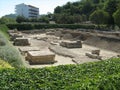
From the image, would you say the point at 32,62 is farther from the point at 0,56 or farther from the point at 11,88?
the point at 11,88

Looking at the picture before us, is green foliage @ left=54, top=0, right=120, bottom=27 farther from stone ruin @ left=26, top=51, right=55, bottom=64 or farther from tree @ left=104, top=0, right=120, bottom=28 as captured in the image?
stone ruin @ left=26, top=51, right=55, bottom=64

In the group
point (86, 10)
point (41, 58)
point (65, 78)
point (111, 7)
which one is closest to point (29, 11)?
point (86, 10)

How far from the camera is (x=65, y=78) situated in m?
8.20

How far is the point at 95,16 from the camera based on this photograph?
66938mm

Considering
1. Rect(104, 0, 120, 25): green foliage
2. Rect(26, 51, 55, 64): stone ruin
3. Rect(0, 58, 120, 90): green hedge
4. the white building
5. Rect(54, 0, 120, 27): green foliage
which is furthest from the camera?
the white building

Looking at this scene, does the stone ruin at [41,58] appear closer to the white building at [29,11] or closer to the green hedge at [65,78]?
the green hedge at [65,78]

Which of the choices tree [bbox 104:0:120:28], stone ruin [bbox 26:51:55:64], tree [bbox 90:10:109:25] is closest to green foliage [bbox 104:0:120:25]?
tree [bbox 104:0:120:28]

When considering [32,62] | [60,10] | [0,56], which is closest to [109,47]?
[32,62]

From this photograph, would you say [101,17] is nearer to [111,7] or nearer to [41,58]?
[111,7]

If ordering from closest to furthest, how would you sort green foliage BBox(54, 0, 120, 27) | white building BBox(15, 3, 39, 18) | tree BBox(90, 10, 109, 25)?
tree BBox(90, 10, 109, 25), green foliage BBox(54, 0, 120, 27), white building BBox(15, 3, 39, 18)

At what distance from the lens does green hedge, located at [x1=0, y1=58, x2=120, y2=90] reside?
294 inches

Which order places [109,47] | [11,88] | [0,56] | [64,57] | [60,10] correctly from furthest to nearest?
[60,10]
[109,47]
[64,57]
[0,56]
[11,88]

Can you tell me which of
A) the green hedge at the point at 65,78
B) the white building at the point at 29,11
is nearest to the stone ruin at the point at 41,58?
the green hedge at the point at 65,78

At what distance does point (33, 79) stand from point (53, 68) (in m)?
1.44
